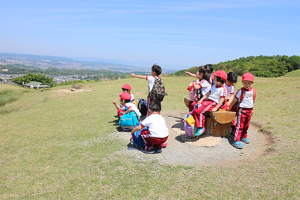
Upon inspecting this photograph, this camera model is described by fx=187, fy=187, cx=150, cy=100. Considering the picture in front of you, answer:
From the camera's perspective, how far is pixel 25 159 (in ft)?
15.8

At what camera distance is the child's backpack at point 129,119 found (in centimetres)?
601

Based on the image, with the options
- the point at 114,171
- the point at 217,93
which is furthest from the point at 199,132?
the point at 114,171

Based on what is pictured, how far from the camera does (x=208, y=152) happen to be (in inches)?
186

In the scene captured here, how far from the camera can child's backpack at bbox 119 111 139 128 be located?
601 cm

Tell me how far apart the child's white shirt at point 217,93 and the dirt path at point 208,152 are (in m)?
1.25

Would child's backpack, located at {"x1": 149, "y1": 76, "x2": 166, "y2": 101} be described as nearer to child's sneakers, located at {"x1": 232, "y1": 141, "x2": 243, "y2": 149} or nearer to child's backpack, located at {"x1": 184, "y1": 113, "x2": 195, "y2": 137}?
child's backpack, located at {"x1": 184, "y1": 113, "x2": 195, "y2": 137}

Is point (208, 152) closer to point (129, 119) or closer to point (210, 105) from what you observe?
point (210, 105)

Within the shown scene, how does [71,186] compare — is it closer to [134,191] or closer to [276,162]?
[134,191]

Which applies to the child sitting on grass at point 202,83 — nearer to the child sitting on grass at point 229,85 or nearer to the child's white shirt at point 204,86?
the child's white shirt at point 204,86

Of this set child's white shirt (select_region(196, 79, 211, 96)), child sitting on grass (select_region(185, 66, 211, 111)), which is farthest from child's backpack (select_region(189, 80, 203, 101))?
child's white shirt (select_region(196, 79, 211, 96))

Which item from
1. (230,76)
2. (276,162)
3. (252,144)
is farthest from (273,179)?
(230,76)

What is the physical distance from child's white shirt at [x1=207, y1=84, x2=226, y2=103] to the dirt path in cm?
125

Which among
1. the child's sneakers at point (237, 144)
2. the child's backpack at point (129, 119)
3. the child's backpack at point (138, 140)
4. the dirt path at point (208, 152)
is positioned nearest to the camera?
the dirt path at point (208, 152)

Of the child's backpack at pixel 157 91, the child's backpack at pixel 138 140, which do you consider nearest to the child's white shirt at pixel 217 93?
the child's backpack at pixel 157 91
